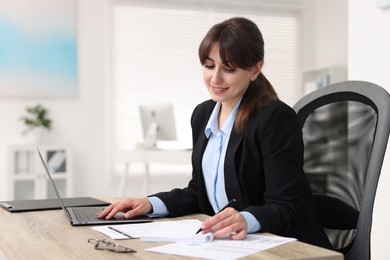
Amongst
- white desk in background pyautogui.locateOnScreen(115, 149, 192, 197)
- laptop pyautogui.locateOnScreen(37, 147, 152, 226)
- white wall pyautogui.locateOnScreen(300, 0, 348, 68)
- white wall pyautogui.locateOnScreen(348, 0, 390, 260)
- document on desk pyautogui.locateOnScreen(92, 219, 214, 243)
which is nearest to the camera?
document on desk pyautogui.locateOnScreen(92, 219, 214, 243)

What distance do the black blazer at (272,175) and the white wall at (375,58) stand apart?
0.81 meters

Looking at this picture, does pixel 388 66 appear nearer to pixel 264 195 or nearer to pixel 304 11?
pixel 264 195

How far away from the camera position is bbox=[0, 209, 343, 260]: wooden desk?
1111mm

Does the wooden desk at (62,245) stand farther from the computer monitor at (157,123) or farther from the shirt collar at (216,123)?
the computer monitor at (157,123)

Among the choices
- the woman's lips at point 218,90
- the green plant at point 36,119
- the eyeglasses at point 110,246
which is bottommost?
the eyeglasses at point 110,246

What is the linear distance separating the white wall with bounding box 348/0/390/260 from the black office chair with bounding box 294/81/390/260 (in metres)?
0.62

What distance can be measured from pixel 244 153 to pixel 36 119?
4213 mm

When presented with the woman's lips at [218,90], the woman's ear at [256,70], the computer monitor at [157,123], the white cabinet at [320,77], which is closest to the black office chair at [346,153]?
the woman's ear at [256,70]

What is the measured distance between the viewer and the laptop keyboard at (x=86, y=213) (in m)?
1.52

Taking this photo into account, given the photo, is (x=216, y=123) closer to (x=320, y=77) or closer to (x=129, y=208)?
(x=129, y=208)

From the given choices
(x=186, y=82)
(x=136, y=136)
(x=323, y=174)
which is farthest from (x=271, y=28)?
(x=323, y=174)

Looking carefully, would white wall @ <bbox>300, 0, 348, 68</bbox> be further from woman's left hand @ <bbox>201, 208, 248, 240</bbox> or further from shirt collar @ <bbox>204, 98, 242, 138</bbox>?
→ woman's left hand @ <bbox>201, 208, 248, 240</bbox>

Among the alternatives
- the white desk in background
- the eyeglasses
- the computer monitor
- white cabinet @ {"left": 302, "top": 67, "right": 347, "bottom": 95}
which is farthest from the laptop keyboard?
white cabinet @ {"left": 302, "top": 67, "right": 347, "bottom": 95}

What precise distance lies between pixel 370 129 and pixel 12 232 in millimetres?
968
